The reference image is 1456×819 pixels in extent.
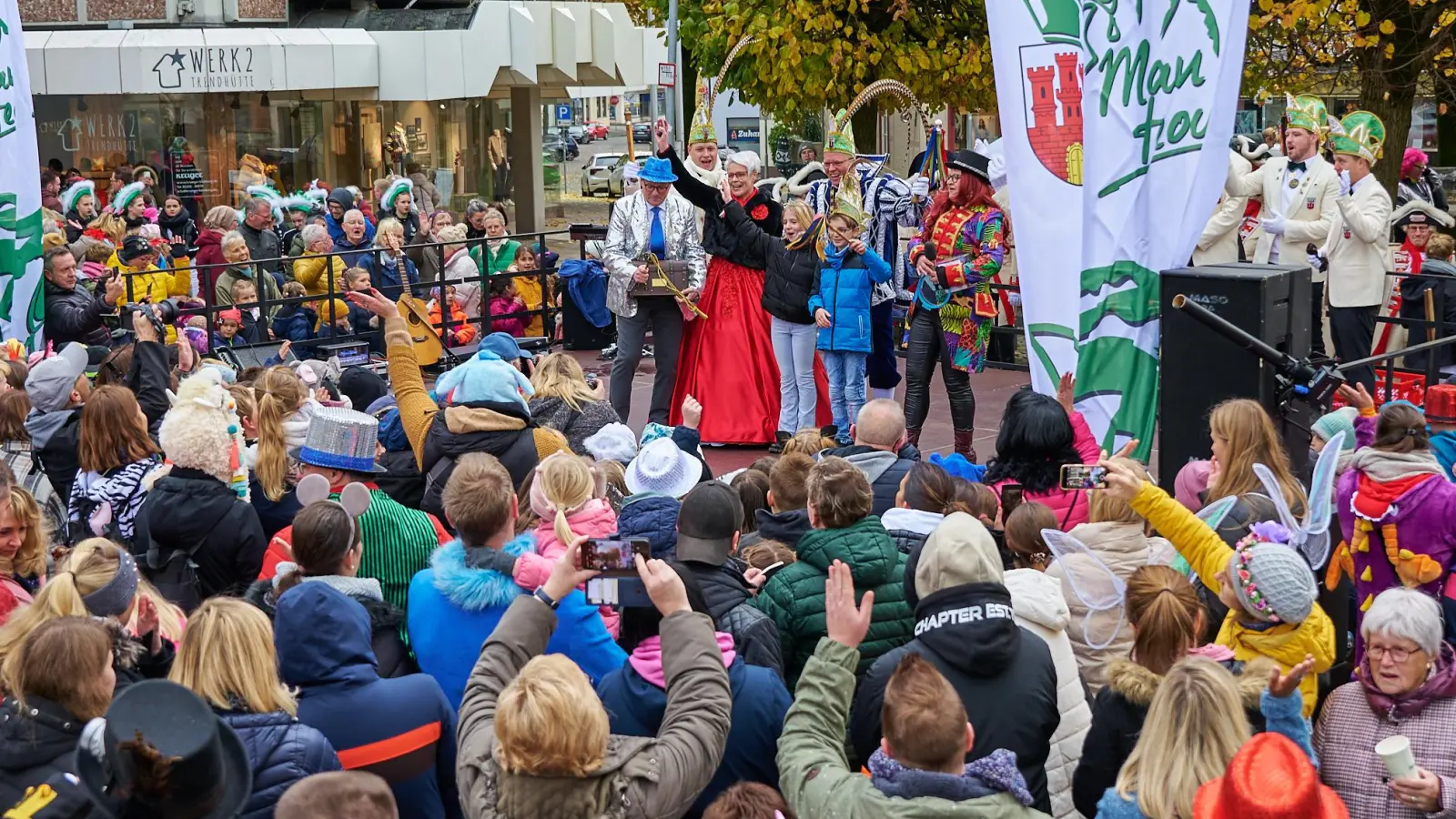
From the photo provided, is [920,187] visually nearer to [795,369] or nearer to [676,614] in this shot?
[795,369]

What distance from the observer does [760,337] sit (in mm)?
10141

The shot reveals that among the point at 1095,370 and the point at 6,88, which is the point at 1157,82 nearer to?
the point at 1095,370

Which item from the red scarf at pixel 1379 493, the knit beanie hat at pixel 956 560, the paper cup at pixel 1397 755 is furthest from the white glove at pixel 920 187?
the paper cup at pixel 1397 755

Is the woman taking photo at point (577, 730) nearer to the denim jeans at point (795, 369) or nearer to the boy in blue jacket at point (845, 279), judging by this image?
the boy in blue jacket at point (845, 279)

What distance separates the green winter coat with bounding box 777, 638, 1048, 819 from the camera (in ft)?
9.99

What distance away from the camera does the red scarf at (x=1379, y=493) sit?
498 cm

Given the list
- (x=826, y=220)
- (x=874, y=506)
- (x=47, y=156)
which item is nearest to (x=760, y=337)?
(x=826, y=220)

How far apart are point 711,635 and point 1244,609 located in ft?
4.69

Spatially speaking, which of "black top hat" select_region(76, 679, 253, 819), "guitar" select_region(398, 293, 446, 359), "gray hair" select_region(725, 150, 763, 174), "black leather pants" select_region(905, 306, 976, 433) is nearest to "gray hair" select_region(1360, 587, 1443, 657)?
"black top hat" select_region(76, 679, 253, 819)

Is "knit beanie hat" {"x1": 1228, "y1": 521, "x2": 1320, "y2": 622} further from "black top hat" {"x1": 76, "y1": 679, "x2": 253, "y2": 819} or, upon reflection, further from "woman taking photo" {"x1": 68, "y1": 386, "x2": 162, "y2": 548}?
"woman taking photo" {"x1": 68, "y1": 386, "x2": 162, "y2": 548}

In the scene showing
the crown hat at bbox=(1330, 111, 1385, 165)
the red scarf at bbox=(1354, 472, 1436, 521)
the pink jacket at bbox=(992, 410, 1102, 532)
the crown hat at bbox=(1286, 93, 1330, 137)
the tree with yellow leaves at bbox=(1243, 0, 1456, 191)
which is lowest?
the pink jacket at bbox=(992, 410, 1102, 532)

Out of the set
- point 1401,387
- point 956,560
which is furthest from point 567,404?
point 1401,387

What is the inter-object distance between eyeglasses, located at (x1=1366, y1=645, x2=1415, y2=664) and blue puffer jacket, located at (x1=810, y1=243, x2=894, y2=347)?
5.56 m

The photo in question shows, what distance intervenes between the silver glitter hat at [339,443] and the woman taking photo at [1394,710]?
3.37 metres
